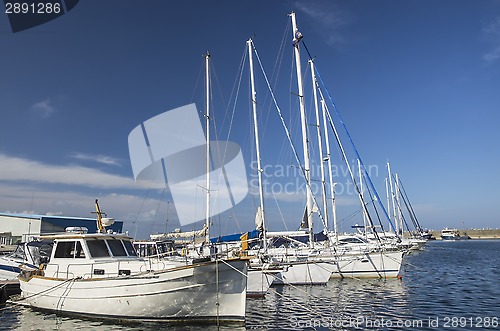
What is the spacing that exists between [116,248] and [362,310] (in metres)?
12.9

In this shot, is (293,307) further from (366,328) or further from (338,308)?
(366,328)

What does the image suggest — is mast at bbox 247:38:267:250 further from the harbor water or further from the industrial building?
the industrial building

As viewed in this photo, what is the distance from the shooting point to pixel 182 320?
15.0 meters

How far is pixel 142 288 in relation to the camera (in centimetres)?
1489

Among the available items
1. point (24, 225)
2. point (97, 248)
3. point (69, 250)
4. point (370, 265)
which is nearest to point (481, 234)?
Answer: point (370, 265)

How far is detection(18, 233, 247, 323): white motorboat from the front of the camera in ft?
48.2

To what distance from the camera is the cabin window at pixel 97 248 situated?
1774 centimetres

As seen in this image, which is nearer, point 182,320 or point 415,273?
point 182,320

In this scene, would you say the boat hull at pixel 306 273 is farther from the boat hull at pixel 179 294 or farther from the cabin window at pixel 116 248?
the cabin window at pixel 116 248

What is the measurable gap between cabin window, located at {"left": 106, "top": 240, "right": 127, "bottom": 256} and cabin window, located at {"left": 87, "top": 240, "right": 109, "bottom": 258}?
0.28 m

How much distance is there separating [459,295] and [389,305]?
19.6ft

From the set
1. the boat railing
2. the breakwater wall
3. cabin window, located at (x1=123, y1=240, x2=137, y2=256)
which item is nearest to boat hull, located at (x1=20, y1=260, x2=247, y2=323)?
the boat railing

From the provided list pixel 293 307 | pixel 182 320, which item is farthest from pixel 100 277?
pixel 293 307

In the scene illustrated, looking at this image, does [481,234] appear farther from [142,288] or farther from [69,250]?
[69,250]
